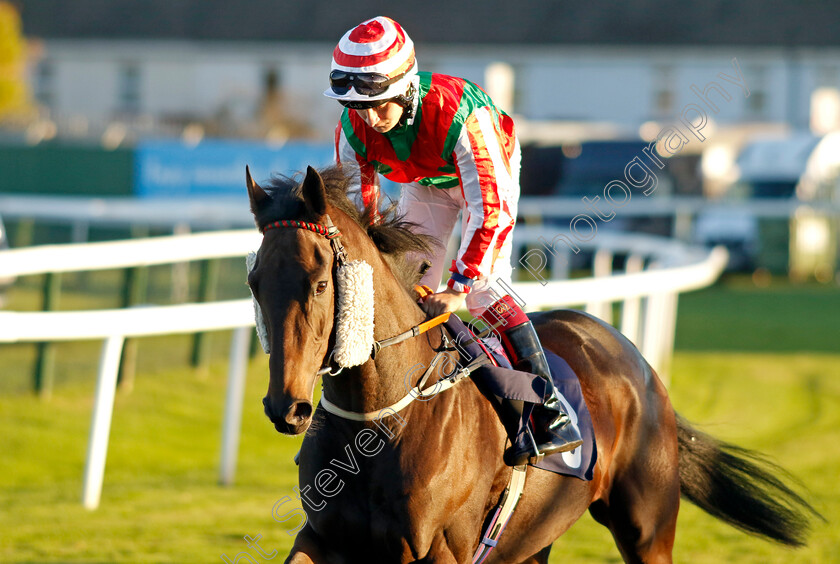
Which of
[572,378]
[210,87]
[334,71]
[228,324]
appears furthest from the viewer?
[210,87]

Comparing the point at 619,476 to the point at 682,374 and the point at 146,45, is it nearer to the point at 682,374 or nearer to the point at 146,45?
the point at 682,374

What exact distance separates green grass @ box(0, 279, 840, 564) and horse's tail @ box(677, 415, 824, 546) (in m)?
0.42

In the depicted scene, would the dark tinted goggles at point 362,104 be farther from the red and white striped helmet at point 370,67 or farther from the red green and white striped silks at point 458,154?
the red green and white striped silks at point 458,154

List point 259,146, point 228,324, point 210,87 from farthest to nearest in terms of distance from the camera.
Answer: point 210,87, point 259,146, point 228,324

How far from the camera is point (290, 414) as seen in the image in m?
2.25

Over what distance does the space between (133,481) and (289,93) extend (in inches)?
1196

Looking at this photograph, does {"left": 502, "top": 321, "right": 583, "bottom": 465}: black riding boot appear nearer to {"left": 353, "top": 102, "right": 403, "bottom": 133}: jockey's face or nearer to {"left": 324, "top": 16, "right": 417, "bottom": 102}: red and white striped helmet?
{"left": 353, "top": 102, "right": 403, "bottom": 133}: jockey's face

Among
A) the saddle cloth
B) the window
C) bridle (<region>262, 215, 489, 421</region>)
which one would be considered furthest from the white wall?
bridle (<region>262, 215, 489, 421</region>)

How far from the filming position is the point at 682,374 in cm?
835

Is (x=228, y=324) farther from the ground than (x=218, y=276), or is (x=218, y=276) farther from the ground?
(x=228, y=324)

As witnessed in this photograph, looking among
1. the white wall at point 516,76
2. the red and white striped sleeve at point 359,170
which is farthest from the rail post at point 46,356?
the white wall at point 516,76

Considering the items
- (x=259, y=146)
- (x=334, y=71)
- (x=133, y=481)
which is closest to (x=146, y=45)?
(x=259, y=146)

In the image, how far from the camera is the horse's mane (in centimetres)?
252

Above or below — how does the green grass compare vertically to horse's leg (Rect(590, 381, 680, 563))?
below
